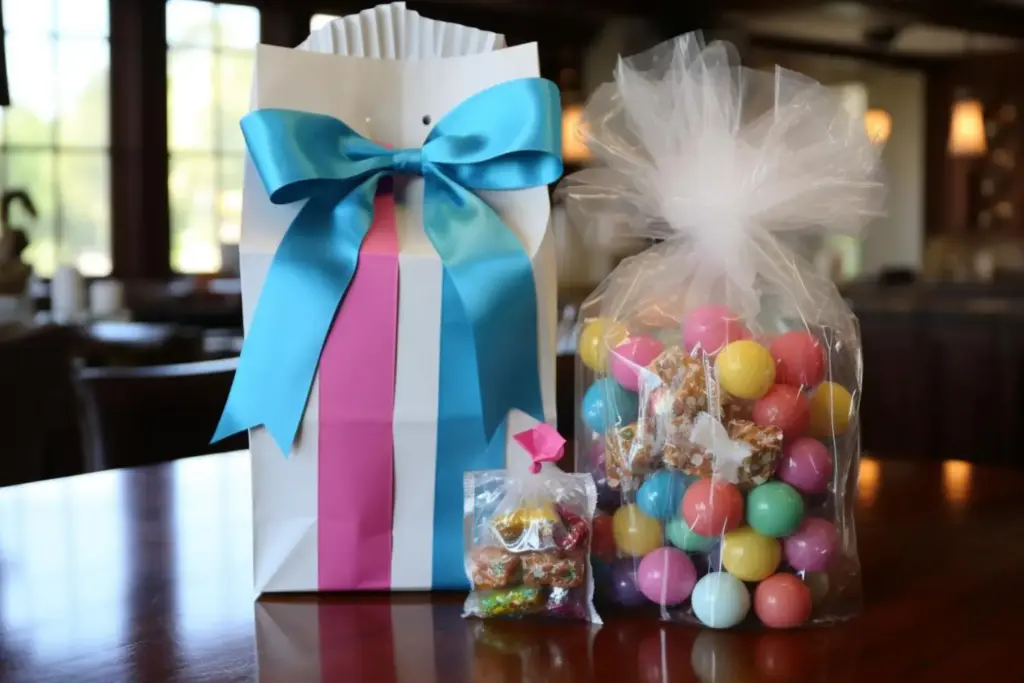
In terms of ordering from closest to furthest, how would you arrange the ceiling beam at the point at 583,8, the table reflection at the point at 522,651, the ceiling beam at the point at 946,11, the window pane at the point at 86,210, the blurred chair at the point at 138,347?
1. the table reflection at the point at 522,651
2. the blurred chair at the point at 138,347
3. the window pane at the point at 86,210
4. the ceiling beam at the point at 583,8
5. the ceiling beam at the point at 946,11

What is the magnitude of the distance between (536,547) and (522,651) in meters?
0.06

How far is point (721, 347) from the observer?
631 millimetres

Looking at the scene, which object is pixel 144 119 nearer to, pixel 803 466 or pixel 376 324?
pixel 376 324

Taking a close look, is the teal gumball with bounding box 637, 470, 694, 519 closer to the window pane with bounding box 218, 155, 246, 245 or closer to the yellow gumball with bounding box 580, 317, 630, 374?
the yellow gumball with bounding box 580, 317, 630, 374

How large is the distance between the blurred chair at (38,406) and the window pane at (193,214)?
3.53 metres

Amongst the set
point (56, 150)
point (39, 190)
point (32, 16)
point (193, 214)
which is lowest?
point (193, 214)

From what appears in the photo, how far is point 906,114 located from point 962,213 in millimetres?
766

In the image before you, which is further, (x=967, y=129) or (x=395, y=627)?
(x=967, y=129)

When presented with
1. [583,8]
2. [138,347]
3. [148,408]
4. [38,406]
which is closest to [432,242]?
[148,408]

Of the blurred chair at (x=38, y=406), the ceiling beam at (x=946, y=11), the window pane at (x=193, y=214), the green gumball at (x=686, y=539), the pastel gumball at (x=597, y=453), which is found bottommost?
the blurred chair at (x=38, y=406)

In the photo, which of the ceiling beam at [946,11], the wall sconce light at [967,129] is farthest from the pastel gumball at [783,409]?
the wall sconce light at [967,129]

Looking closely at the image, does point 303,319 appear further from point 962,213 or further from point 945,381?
point 962,213

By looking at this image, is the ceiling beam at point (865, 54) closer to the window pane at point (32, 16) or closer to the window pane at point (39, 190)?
the window pane at point (32, 16)

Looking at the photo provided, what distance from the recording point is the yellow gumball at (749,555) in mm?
609
